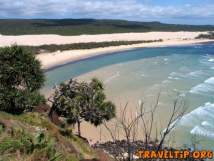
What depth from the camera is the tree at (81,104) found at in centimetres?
2608

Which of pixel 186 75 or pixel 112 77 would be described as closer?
pixel 112 77

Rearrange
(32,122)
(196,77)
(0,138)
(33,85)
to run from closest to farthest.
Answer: (0,138)
(32,122)
(33,85)
(196,77)

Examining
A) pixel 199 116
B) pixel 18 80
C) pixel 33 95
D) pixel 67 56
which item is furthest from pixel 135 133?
pixel 67 56

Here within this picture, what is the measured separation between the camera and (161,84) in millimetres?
50906

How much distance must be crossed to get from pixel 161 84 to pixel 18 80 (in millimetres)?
25948

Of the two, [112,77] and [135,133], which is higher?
[135,133]

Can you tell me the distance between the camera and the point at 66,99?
87.6 ft

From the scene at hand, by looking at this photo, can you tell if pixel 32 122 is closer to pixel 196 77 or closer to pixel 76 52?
pixel 196 77

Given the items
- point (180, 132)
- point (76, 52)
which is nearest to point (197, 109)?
point (180, 132)

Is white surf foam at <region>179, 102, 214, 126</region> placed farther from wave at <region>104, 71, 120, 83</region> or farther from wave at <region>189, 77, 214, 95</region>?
wave at <region>104, 71, 120, 83</region>

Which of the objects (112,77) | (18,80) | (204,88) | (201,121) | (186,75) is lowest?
(186,75)

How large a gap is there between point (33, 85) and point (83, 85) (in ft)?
12.2

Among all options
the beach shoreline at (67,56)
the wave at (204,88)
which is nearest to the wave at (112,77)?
the beach shoreline at (67,56)

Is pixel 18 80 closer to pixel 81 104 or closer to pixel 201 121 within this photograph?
pixel 81 104
